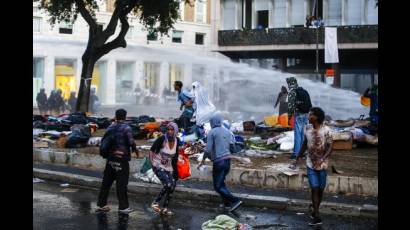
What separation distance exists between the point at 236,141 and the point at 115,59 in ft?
102

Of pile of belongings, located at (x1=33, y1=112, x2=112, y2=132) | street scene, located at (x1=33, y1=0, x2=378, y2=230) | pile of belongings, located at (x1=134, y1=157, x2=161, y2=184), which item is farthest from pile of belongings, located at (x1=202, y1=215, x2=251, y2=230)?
pile of belongings, located at (x1=33, y1=112, x2=112, y2=132)

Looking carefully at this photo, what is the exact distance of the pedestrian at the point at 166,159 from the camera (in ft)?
28.6

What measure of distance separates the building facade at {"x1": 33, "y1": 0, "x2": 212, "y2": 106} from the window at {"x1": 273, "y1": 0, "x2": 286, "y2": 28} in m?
8.09

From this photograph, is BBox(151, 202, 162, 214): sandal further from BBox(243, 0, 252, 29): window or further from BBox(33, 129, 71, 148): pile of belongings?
BBox(243, 0, 252, 29): window

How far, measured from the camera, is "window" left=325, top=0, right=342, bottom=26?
34.6 metres

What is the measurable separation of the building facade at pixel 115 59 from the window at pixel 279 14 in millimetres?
8091

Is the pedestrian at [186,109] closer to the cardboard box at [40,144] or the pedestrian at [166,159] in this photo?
the cardboard box at [40,144]

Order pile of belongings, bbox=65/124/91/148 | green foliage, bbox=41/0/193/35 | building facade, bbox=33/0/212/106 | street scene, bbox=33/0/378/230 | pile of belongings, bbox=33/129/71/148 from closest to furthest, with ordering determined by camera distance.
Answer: street scene, bbox=33/0/378/230
pile of belongings, bbox=65/124/91/148
pile of belongings, bbox=33/129/71/148
green foliage, bbox=41/0/193/35
building facade, bbox=33/0/212/106
